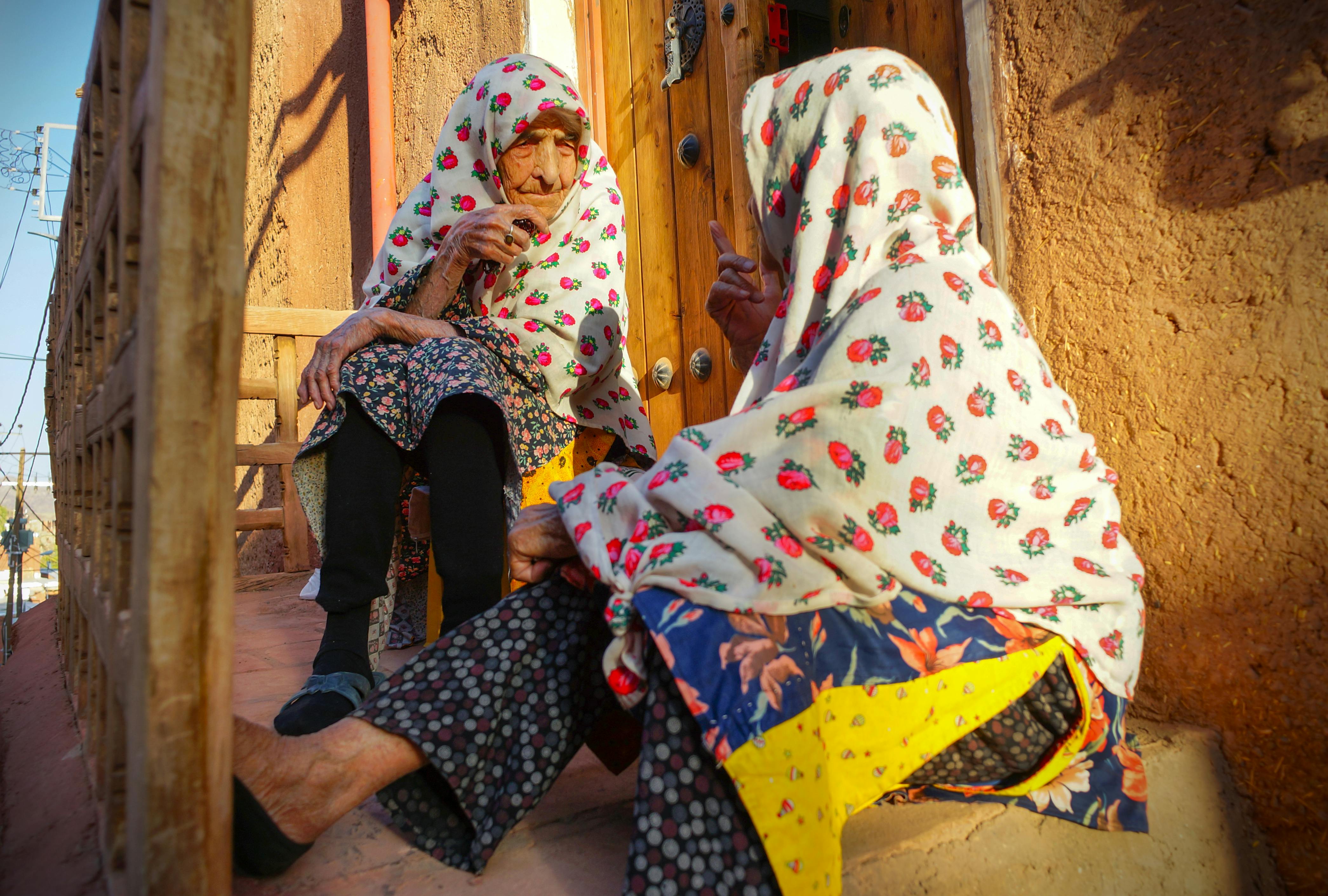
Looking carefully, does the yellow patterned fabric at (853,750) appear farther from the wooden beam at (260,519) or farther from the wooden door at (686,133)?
the wooden beam at (260,519)

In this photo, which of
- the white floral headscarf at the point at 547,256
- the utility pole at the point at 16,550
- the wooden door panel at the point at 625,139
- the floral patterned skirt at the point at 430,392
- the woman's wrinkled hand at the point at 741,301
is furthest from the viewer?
the utility pole at the point at 16,550

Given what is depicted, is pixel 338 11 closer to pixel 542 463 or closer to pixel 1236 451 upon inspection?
pixel 542 463

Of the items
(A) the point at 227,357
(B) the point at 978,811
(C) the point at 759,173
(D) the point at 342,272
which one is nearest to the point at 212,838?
(A) the point at 227,357

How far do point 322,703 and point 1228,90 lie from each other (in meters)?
1.87

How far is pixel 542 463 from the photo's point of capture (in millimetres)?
1735

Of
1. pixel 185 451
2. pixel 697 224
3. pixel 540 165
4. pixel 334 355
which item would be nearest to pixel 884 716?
pixel 185 451

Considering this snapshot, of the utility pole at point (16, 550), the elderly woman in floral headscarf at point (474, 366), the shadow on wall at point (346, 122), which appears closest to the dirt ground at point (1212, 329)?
the elderly woman in floral headscarf at point (474, 366)

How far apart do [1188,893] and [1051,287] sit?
3.61 feet

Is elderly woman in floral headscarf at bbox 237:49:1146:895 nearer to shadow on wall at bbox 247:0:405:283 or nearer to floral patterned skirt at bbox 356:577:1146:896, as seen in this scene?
floral patterned skirt at bbox 356:577:1146:896

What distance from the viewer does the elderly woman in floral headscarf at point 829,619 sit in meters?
0.80

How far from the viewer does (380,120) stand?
4.12 metres

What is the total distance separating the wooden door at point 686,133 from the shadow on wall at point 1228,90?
543 millimetres

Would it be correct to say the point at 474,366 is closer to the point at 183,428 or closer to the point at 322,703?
the point at 322,703

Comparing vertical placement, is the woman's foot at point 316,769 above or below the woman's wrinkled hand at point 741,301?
below
